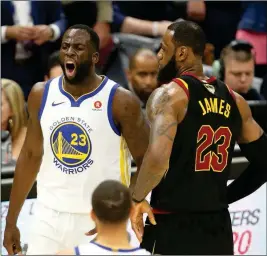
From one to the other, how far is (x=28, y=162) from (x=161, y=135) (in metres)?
1.06

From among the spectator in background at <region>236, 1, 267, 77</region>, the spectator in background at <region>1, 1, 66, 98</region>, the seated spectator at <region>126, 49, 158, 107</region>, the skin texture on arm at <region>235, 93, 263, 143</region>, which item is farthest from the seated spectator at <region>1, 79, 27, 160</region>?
the spectator in background at <region>236, 1, 267, 77</region>

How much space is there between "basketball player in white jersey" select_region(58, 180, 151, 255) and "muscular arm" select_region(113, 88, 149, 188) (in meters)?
1.36

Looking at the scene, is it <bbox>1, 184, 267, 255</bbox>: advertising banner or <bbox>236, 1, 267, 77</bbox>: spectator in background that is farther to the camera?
<bbox>236, 1, 267, 77</bbox>: spectator in background

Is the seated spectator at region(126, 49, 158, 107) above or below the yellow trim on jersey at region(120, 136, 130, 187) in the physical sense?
above

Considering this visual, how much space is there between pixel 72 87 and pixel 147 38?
332 cm

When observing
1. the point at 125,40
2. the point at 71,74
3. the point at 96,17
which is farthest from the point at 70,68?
the point at 125,40

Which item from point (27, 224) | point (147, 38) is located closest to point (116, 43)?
point (147, 38)

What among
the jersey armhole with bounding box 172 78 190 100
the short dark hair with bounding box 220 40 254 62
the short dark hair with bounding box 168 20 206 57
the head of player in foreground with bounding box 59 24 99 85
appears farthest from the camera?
the short dark hair with bounding box 220 40 254 62

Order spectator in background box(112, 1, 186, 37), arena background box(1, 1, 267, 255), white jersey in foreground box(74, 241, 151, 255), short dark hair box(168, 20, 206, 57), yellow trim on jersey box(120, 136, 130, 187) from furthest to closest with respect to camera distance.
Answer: spectator in background box(112, 1, 186, 37) < arena background box(1, 1, 267, 255) < yellow trim on jersey box(120, 136, 130, 187) < short dark hair box(168, 20, 206, 57) < white jersey in foreground box(74, 241, 151, 255)

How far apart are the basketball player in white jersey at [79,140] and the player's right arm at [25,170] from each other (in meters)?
0.10

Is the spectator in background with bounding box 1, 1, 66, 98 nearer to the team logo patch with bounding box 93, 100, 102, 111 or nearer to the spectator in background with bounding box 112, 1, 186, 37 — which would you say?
the spectator in background with bounding box 112, 1, 186, 37

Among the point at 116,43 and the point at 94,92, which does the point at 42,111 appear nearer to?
the point at 94,92

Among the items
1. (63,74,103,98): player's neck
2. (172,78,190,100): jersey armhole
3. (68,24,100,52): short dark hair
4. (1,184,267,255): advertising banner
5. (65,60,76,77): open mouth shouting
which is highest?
(68,24,100,52): short dark hair

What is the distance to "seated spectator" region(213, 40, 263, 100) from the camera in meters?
7.25
